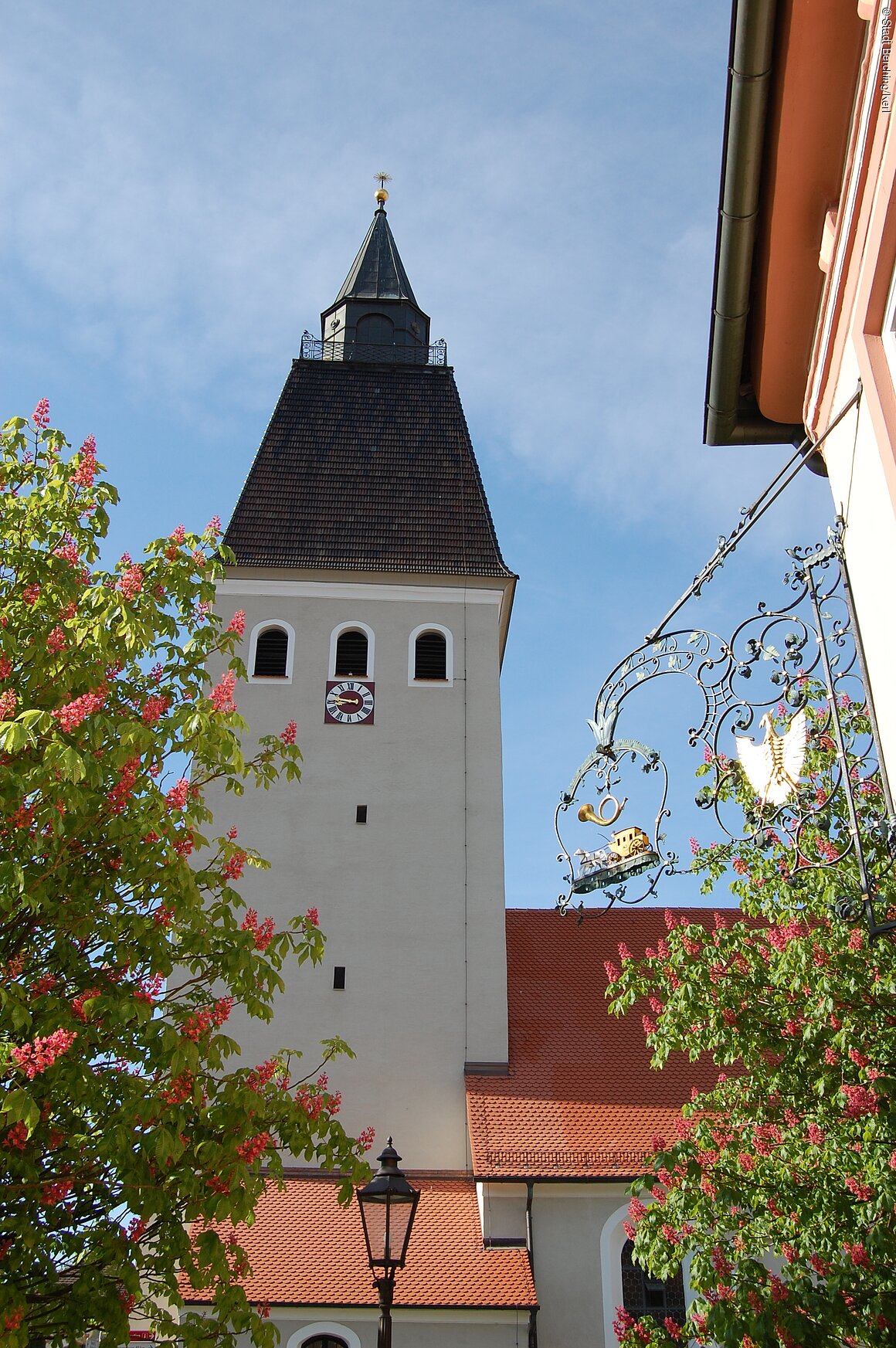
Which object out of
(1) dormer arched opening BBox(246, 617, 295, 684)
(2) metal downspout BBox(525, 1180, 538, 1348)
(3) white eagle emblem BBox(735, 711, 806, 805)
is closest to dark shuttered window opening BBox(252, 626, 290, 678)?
(1) dormer arched opening BBox(246, 617, 295, 684)

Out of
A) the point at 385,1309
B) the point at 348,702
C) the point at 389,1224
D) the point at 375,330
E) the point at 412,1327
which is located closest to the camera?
the point at 385,1309

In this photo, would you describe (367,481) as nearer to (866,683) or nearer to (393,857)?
(393,857)

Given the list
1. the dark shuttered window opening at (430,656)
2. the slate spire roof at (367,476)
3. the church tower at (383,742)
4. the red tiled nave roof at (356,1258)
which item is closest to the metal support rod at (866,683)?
the red tiled nave roof at (356,1258)

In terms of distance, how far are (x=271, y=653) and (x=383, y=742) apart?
2.42m

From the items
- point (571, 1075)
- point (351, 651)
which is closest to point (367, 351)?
point (351, 651)

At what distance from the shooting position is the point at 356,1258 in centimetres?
1458

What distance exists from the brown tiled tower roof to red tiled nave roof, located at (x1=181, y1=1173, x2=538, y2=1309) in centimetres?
986

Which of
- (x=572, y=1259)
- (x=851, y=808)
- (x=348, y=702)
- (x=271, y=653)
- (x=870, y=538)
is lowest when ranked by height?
(x=572, y=1259)

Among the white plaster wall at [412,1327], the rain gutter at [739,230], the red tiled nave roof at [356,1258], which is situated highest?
the rain gutter at [739,230]

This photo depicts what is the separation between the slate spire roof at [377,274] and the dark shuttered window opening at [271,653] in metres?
9.85

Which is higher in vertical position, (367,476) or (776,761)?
(367,476)

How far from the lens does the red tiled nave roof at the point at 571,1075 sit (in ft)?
51.2

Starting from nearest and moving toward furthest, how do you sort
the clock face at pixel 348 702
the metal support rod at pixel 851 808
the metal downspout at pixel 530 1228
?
the metal support rod at pixel 851 808 < the metal downspout at pixel 530 1228 < the clock face at pixel 348 702

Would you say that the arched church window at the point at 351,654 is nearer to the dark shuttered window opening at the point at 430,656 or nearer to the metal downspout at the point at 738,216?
the dark shuttered window opening at the point at 430,656
